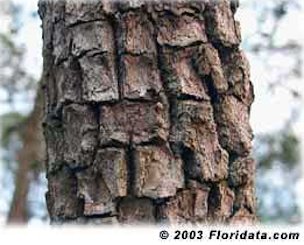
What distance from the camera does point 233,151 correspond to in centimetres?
81

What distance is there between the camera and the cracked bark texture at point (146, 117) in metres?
0.75

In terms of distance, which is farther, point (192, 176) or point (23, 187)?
point (23, 187)

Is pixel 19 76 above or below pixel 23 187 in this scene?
above

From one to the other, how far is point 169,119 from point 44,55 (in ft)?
0.59

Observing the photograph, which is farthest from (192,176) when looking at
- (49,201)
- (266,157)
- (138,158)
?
(266,157)

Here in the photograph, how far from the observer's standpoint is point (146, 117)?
76cm

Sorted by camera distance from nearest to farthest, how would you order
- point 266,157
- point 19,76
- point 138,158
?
point 138,158, point 266,157, point 19,76

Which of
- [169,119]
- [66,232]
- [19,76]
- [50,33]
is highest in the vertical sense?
[19,76]

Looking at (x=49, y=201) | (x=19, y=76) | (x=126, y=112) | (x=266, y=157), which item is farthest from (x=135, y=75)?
(x=19, y=76)

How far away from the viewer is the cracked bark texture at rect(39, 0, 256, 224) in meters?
0.75

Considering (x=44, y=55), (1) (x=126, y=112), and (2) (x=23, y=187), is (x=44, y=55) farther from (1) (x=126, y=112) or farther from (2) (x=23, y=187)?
(2) (x=23, y=187)

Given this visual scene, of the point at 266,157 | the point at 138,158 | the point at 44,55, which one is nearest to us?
the point at 138,158

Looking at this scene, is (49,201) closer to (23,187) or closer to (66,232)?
(66,232)

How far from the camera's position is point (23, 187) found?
139 inches
